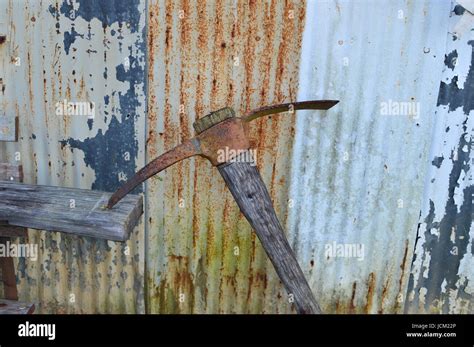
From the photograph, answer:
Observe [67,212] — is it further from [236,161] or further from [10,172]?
[236,161]

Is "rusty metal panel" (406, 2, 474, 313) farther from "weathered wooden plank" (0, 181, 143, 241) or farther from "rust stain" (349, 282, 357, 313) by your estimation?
"weathered wooden plank" (0, 181, 143, 241)

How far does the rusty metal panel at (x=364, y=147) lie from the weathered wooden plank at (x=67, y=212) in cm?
102

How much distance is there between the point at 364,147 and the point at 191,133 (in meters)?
1.02

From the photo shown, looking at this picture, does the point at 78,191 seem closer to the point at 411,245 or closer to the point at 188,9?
the point at 188,9

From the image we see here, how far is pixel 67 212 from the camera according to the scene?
91.8 inches

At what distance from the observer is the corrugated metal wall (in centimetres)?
242

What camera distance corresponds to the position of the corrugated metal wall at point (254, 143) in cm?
242

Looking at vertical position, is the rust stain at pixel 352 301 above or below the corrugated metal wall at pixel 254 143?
below

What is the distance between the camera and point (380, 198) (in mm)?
2666

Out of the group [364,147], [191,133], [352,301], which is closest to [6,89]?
[191,133]

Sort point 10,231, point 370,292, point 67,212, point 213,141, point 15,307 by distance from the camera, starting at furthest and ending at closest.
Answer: point 370,292 → point 15,307 → point 10,231 → point 67,212 → point 213,141

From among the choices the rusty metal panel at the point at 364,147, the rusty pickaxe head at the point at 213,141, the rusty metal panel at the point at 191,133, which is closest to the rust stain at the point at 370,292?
the rusty metal panel at the point at 364,147

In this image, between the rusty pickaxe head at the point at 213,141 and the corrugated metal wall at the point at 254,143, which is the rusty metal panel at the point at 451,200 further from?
the rusty pickaxe head at the point at 213,141

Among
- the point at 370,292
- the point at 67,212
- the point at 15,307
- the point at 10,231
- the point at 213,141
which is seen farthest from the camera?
the point at 370,292
